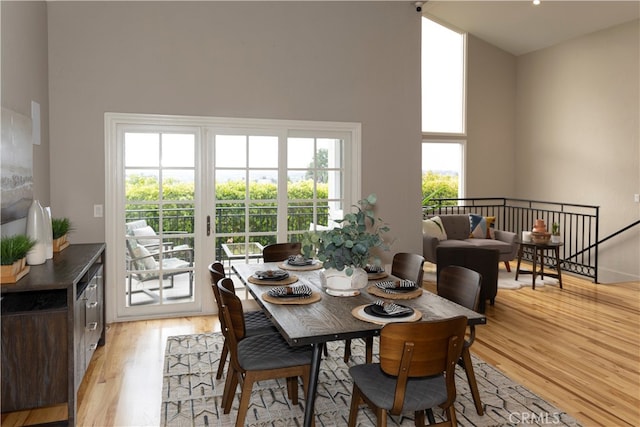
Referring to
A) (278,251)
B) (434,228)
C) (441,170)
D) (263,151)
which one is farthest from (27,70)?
(441,170)

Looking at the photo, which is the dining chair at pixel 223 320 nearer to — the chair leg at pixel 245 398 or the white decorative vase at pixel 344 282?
the chair leg at pixel 245 398

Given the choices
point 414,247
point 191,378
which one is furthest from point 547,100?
point 191,378

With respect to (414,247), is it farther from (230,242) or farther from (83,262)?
Result: (83,262)

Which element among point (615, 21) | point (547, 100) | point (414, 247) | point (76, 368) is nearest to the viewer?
point (76, 368)

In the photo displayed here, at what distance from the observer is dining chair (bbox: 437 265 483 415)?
286 centimetres

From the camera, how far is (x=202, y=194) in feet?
16.6

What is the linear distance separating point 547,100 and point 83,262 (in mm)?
7780

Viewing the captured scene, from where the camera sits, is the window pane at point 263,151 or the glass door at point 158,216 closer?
the glass door at point 158,216

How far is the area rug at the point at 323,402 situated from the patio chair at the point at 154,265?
135cm

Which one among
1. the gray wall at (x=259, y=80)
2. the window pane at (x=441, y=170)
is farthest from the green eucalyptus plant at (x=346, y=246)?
the window pane at (x=441, y=170)

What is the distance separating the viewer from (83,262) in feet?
10.9

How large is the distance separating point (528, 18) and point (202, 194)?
19.0 ft

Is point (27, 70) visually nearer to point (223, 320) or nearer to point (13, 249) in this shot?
point (13, 249)

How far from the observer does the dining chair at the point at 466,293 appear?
112 inches
